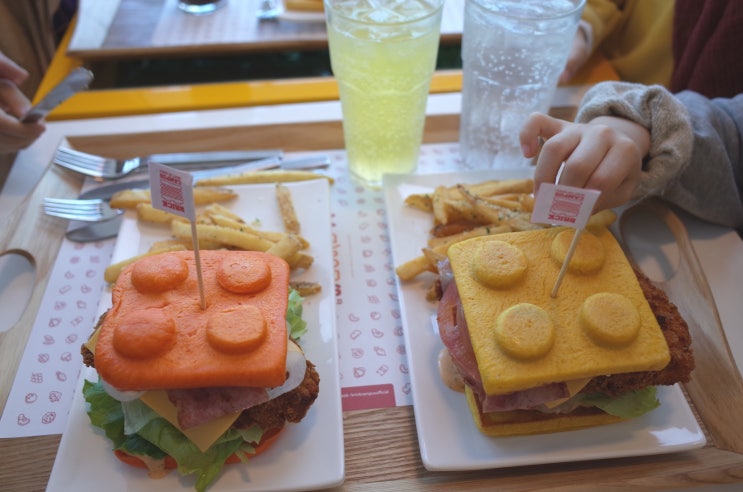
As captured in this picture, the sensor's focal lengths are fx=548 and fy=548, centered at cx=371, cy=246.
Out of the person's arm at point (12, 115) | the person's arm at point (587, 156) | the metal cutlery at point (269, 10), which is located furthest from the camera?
the metal cutlery at point (269, 10)

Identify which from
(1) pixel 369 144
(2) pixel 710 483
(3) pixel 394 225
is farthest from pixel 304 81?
(2) pixel 710 483

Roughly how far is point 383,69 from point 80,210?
1181mm

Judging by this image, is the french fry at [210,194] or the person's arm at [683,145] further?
the french fry at [210,194]

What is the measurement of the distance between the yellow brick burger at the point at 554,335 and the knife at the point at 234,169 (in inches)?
35.7

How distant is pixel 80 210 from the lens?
1956 millimetres

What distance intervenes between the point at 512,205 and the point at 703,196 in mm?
605

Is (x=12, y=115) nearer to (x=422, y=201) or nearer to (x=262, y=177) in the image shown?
(x=262, y=177)

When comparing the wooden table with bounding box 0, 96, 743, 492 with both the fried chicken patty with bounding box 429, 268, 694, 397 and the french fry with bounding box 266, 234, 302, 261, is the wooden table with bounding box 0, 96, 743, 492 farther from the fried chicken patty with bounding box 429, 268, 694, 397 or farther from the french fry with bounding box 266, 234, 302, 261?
the french fry with bounding box 266, 234, 302, 261

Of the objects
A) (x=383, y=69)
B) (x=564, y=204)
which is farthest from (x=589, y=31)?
(x=564, y=204)

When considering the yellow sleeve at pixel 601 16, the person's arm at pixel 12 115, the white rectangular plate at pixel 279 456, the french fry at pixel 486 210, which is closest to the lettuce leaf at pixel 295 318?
the white rectangular plate at pixel 279 456

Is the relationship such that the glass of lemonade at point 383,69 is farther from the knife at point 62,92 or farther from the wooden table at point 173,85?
the knife at point 62,92

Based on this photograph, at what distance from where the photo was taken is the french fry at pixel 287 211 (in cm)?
185

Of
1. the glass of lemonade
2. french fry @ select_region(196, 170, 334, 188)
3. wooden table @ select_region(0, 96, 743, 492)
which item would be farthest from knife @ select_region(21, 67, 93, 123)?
the glass of lemonade

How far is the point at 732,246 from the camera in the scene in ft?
5.86
